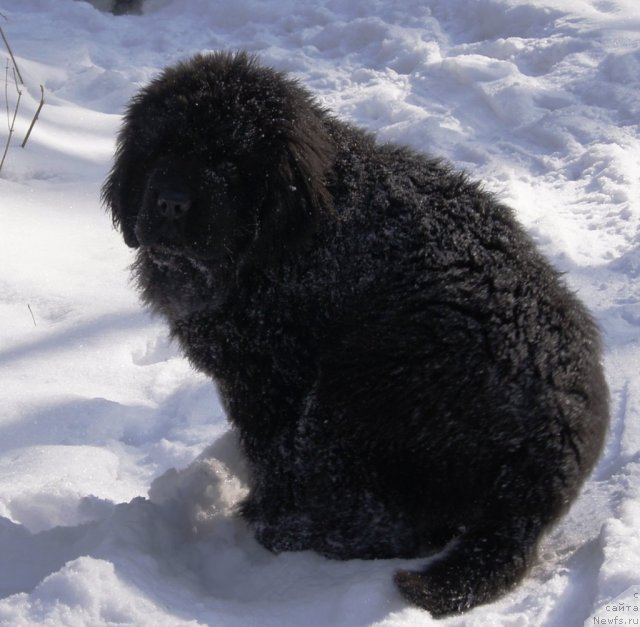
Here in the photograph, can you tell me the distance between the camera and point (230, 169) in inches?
122

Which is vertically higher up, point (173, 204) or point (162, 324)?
point (173, 204)

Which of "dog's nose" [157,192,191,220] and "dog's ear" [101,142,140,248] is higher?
"dog's nose" [157,192,191,220]

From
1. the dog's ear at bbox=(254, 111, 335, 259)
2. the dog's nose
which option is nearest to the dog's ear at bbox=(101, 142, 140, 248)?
the dog's nose

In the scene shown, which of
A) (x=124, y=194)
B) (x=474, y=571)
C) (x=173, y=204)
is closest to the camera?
(x=474, y=571)

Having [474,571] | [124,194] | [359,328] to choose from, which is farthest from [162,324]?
[474,571]

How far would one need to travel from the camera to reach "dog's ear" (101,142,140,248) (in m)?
3.37

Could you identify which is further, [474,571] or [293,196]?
[293,196]

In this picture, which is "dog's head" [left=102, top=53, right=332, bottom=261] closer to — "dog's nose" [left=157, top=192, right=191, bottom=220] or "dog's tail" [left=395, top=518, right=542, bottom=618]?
"dog's nose" [left=157, top=192, right=191, bottom=220]

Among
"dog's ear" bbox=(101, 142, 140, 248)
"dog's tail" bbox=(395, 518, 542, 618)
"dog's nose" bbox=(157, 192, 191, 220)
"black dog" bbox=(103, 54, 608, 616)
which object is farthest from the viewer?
"dog's ear" bbox=(101, 142, 140, 248)

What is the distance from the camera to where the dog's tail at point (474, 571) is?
103 inches

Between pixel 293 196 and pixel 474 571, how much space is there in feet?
4.64

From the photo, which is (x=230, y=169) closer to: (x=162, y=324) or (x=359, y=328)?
(x=359, y=328)

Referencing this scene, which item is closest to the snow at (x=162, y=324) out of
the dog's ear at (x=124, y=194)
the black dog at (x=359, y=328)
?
the black dog at (x=359, y=328)

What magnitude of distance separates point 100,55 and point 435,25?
3.48m
